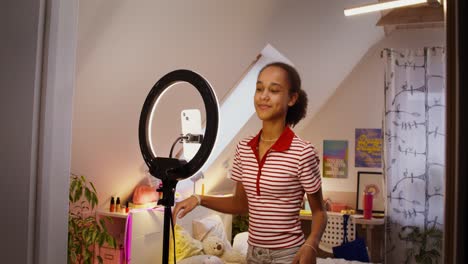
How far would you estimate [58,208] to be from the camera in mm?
701

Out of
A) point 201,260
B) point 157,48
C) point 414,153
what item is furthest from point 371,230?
point 157,48

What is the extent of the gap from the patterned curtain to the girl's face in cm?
237

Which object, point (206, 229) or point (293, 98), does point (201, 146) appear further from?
point (206, 229)

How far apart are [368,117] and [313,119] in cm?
60

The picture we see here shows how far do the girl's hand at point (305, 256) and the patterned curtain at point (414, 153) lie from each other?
245 cm

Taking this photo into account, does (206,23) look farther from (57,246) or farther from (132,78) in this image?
(57,246)

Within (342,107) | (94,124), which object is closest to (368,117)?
(342,107)

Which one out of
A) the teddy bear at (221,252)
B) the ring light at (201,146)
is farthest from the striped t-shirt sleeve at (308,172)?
the teddy bear at (221,252)

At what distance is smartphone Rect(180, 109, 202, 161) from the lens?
3.29ft

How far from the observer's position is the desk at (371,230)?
12.6 ft

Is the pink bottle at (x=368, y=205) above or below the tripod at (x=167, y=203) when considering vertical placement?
below

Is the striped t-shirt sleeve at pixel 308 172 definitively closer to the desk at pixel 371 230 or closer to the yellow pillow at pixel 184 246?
the yellow pillow at pixel 184 246

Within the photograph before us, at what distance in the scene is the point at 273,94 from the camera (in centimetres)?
116

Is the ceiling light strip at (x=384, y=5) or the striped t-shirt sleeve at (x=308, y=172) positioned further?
the ceiling light strip at (x=384, y=5)
